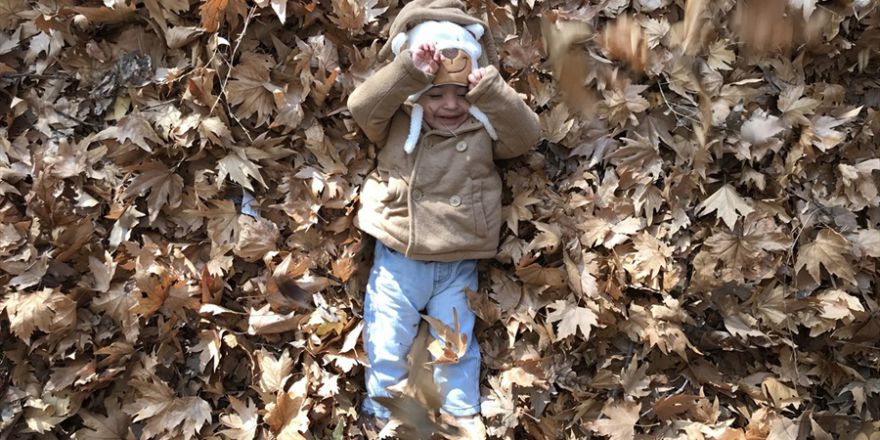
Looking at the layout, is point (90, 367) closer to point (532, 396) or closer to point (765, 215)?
point (532, 396)

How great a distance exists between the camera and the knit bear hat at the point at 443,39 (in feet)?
8.13

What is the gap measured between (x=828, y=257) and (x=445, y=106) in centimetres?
163

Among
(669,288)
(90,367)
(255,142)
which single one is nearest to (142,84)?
(255,142)

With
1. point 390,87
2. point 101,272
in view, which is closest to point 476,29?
point 390,87

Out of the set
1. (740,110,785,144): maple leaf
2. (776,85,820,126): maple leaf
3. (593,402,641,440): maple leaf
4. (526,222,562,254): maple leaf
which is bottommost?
(593,402,641,440): maple leaf

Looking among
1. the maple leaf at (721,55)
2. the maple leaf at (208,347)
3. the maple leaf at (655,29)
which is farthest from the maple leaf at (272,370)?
the maple leaf at (721,55)

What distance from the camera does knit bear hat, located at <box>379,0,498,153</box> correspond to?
2.48m

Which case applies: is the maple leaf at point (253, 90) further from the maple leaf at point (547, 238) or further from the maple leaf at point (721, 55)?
the maple leaf at point (721, 55)

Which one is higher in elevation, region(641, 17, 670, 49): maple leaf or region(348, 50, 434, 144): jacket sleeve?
region(641, 17, 670, 49): maple leaf

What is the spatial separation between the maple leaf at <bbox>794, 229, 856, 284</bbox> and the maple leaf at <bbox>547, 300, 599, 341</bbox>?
85 cm

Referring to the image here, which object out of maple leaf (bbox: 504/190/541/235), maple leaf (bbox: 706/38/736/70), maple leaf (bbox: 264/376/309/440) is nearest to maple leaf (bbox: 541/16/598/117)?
maple leaf (bbox: 504/190/541/235)

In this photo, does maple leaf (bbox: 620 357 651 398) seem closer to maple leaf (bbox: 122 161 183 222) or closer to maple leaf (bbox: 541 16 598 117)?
maple leaf (bbox: 541 16 598 117)

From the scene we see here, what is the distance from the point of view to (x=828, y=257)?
254cm

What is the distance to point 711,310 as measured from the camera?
104 inches
